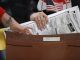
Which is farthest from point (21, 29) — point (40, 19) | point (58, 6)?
point (58, 6)

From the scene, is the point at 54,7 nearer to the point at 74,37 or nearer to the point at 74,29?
the point at 74,29

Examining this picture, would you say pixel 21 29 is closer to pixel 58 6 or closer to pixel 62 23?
pixel 62 23

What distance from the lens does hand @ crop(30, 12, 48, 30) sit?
1159 millimetres

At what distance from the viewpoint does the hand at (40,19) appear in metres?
1.16

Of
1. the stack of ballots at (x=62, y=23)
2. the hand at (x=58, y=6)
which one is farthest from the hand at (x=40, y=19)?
the hand at (x=58, y=6)

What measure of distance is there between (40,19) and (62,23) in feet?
0.44

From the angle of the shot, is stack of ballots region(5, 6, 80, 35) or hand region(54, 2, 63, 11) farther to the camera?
hand region(54, 2, 63, 11)

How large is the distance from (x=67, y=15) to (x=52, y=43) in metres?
0.31

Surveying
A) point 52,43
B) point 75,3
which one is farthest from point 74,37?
point 75,3

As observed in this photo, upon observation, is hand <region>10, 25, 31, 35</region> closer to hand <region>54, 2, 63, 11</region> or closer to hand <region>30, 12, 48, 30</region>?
hand <region>30, 12, 48, 30</region>

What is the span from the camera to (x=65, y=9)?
1.27 metres

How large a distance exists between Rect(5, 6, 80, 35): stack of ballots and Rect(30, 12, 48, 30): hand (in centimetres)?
2

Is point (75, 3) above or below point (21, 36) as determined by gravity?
above

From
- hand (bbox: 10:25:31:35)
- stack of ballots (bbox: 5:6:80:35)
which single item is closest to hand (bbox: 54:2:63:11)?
stack of ballots (bbox: 5:6:80:35)
